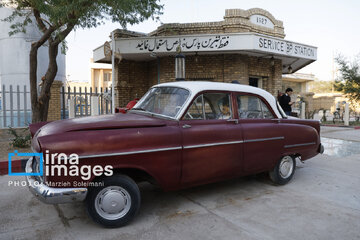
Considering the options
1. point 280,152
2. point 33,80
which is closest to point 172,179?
point 280,152

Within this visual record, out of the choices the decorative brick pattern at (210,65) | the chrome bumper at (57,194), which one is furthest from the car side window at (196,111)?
the decorative brick pattern at (210,65)

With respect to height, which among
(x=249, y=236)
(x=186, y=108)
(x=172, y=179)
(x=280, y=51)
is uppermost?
(x=280, y=51)

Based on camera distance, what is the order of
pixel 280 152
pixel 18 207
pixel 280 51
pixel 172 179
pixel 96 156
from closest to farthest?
pixel 96 156 < pixel 172 179 < pixel 18 207 < pixel 280 152 < pixel 280 51

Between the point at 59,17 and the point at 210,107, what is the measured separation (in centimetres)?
467

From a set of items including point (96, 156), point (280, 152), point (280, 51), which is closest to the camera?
point (96, 156)

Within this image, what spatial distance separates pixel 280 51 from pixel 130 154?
32.6 feet

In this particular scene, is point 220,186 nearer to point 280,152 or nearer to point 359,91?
point 280,152

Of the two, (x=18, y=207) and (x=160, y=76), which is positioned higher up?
(x=160, y=76)

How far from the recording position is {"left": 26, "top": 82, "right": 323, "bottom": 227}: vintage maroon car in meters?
2.61

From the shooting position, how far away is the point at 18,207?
3420 millimetres

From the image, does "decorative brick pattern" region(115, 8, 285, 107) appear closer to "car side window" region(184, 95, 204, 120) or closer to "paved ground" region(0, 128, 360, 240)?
"paved ground" region(0, 128, 360, 240)

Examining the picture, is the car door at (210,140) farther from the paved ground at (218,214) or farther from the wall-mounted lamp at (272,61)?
the wall-mounted lamp at (272,61)

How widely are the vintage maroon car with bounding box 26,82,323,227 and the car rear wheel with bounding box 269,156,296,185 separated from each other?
0.05 ft

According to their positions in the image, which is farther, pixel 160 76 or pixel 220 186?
pixel 160 76
